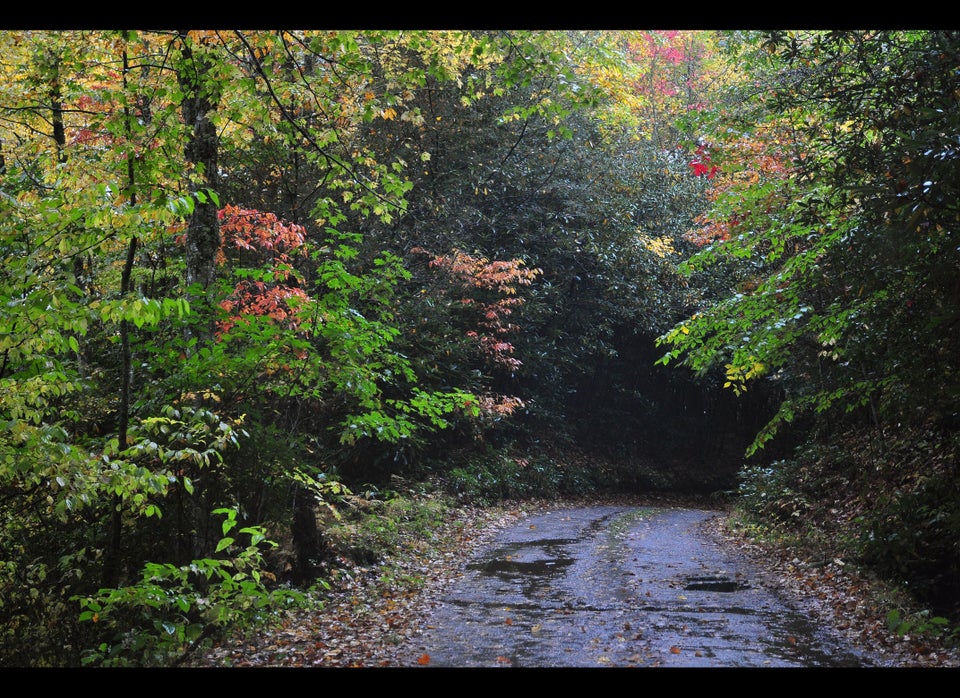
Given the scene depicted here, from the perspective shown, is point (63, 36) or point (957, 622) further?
point (63, 36)

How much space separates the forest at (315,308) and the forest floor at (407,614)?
347 millimetres

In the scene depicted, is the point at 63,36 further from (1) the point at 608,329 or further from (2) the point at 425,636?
(1) the point at 608,329

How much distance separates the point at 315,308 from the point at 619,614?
14.2 ft

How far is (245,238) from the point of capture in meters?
10.2

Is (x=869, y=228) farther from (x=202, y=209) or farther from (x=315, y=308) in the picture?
(x=202, y=209)

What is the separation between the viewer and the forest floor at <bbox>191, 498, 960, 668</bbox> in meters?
6.15

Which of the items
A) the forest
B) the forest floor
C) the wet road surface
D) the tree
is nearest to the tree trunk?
the forest

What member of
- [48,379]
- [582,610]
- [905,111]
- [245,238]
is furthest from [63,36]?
[905,111]

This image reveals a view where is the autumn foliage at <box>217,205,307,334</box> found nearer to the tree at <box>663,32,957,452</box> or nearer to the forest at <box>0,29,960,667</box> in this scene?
the forest at <box>0,29,960,667</box>

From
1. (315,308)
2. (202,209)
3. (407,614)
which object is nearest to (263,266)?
(202,209)

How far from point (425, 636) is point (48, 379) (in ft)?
12.7

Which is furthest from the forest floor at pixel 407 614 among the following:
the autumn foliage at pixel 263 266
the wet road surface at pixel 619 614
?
the autumn foliage at pixel 263 266

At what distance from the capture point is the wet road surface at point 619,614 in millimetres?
6004

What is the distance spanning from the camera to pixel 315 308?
759cm
